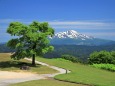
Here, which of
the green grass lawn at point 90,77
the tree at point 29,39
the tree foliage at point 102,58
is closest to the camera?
the green grass lawn at point 90,77

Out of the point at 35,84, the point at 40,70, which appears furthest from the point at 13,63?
the point at 35,84

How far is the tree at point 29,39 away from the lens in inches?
2069

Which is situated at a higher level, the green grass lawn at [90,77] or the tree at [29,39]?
the tree at [29,39]

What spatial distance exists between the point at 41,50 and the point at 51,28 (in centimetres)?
478

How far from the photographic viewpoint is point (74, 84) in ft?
116

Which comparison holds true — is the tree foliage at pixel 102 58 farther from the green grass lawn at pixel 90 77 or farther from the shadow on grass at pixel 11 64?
the green grass lawn at pixel 90 77

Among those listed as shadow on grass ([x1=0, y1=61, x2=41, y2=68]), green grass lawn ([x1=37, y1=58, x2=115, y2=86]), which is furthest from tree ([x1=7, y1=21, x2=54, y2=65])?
green grass lawn ([x1=37, y1=58, x2=115, y2=86])

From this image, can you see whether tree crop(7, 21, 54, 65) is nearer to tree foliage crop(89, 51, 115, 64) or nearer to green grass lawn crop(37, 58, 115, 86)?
green grass lawn crop(37, 58, 115, 86)

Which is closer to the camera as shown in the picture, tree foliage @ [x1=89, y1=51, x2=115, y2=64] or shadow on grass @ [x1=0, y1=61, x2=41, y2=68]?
shadow on grass @ [x1=0, y1=61, x2=41, y2=68]

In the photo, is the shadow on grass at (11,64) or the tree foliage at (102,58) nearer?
the shadow on grass at (11,64)

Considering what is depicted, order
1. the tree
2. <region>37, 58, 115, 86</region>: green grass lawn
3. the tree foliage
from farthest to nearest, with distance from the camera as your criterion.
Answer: the tree foliage → the tree → <region>37, 58, 115, 86</region>: green grass lawn

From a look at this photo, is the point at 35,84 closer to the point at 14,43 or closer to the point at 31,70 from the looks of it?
the point at 31,70

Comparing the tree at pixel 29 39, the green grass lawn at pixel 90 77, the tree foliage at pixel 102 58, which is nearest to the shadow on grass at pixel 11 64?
the tree at pixel 29 39

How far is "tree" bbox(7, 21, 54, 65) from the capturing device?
52562 mm
